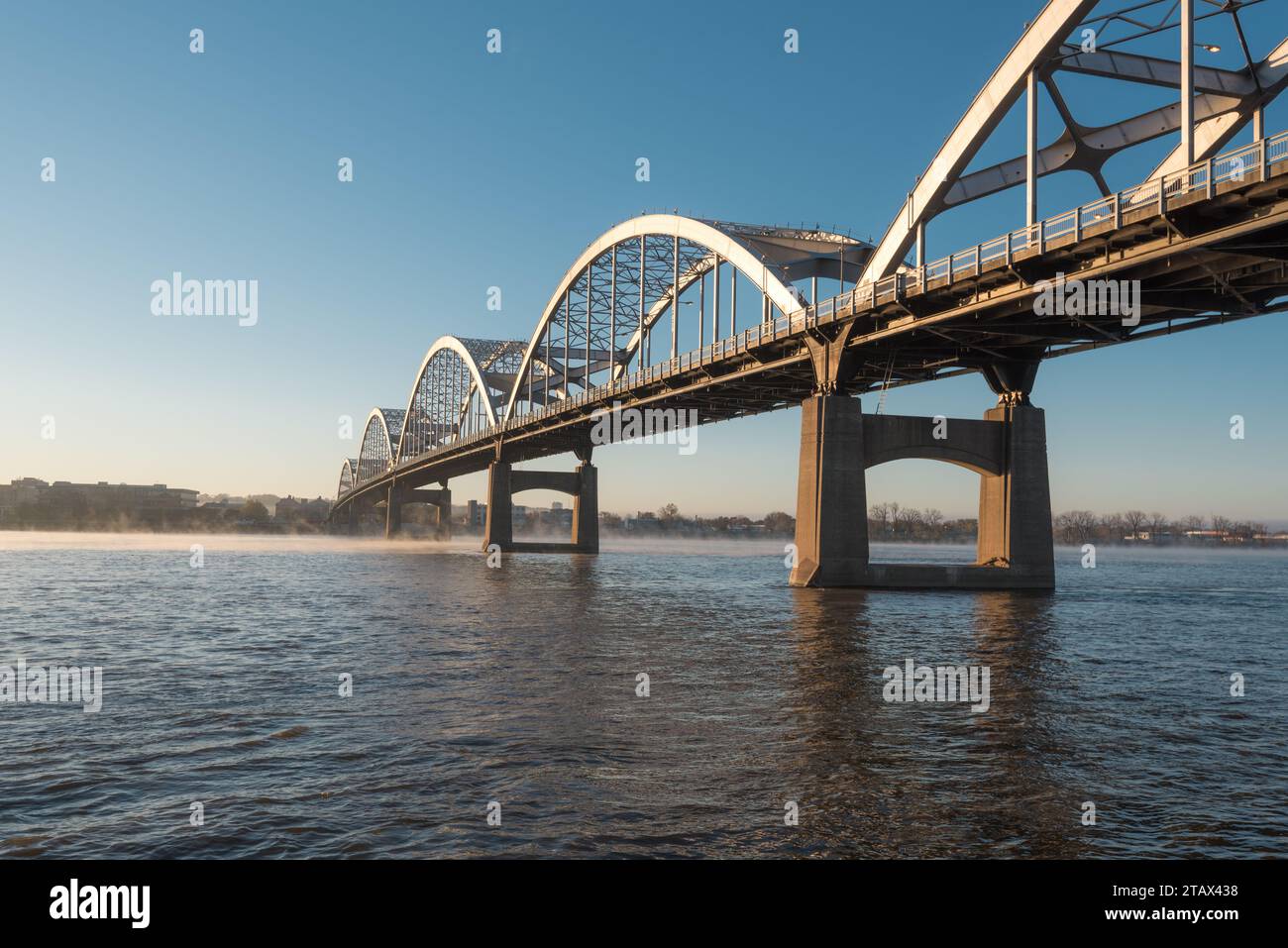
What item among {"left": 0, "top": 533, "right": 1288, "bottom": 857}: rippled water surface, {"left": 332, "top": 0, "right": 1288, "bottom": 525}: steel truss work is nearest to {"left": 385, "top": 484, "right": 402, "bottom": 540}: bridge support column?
{"left": 332, "top": 0, "right": 1288, "bottom": 525}: steel truss work

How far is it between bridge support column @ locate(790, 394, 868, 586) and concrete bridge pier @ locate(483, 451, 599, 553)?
58.2m

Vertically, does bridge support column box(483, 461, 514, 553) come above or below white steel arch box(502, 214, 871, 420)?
below

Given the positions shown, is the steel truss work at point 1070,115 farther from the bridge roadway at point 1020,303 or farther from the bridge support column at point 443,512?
the bridge support column at point 443,512

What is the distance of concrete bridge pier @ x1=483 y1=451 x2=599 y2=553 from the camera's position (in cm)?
10031

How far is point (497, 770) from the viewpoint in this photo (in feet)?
37.6

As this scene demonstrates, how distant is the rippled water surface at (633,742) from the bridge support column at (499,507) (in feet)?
230

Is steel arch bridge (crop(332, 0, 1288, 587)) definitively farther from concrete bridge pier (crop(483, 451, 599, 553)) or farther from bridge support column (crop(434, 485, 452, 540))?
bridge support column (crop(434, 485, 452, 540))

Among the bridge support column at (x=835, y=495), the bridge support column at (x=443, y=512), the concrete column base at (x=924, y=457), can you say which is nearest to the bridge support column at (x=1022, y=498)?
the concrete column base at (x=924, y=457)

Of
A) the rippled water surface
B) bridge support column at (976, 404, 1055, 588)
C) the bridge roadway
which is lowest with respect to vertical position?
the rippled water surface

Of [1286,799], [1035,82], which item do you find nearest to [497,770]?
[1286,799]

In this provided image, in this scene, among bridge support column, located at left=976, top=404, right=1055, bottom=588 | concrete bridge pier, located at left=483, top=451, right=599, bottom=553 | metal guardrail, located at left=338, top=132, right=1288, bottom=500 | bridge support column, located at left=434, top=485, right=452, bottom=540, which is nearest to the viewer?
metal guardrail, located at left=338, top=132, right=1288, bottom=500

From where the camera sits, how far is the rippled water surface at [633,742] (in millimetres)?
9164
